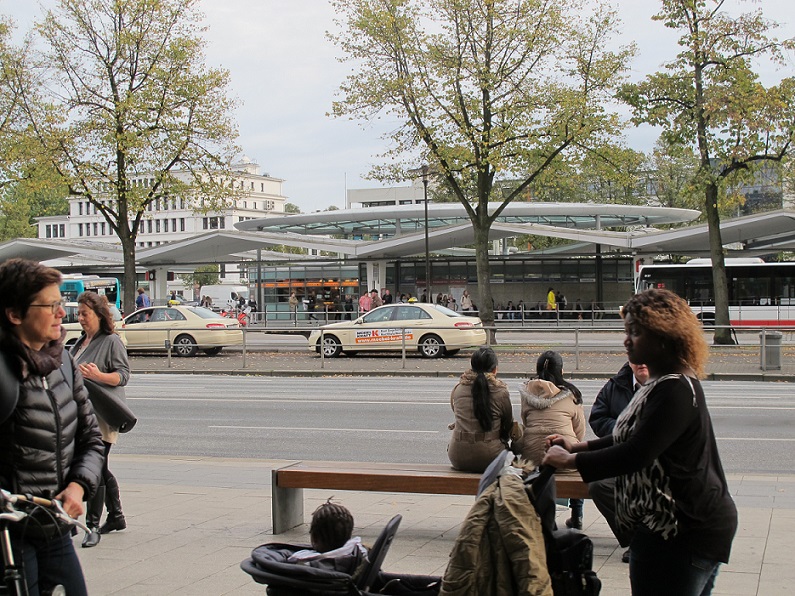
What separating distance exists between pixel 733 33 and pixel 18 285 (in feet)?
83.1

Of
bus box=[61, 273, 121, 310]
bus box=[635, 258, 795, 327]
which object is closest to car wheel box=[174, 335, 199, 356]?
bus box=[635, 258, 795, 327]

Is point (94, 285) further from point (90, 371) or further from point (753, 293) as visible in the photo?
point (90, 371)

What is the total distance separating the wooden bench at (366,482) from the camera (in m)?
6.54

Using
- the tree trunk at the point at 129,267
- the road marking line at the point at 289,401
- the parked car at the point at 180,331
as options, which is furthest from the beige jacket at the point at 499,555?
the tree trunk at the point at 129,267

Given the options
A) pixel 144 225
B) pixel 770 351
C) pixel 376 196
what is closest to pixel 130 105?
pixel 770 351

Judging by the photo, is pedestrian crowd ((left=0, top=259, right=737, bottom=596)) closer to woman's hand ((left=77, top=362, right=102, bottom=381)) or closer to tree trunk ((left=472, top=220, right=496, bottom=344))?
woman's hand ((left=77, top=362, right=102, bottom=381))

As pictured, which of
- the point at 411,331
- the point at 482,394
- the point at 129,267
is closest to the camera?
the point at 482,394

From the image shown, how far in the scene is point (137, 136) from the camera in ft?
104

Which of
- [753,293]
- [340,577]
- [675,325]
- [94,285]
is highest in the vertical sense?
[94,285]

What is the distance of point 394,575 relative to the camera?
14.1ft

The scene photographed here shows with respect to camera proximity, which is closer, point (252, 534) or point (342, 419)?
point (252, 534)

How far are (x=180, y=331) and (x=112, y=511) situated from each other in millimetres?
21087

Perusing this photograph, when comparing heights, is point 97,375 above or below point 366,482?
above

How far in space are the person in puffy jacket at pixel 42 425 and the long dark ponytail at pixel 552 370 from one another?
399 centimetres
